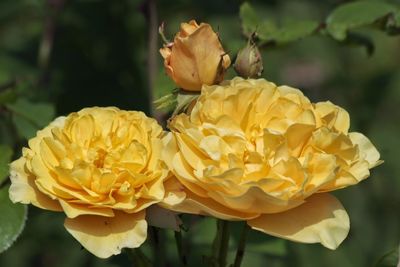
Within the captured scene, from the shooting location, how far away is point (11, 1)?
2.28 meters

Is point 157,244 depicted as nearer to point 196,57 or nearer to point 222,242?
point 222,242

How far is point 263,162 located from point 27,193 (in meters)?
0.30

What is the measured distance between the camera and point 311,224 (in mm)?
1080

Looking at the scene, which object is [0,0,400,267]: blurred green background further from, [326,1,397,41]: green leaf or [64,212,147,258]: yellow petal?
[64,212,147,258]: yellow petal

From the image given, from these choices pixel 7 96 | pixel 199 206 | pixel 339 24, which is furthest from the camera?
pixel 339 24

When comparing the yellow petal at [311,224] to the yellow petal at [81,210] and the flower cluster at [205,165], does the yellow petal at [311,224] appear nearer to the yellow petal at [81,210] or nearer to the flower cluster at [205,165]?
the flower cluster at [205,165]

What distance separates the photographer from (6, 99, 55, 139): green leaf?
1.54m

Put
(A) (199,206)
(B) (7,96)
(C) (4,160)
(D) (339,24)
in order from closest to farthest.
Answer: (A) (199,206) < (C) (4,160) < (B) (7,96) < (D) (339,24)

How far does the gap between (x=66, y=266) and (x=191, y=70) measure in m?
1.21

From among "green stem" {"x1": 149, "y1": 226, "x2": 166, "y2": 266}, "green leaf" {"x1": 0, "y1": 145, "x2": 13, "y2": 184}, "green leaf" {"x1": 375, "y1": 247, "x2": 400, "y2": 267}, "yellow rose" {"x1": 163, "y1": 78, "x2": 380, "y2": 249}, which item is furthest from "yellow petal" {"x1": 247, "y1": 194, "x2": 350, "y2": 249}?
"green leaf" {"x1": 0, "y1": 145, "x2": 13, "y2": 184}

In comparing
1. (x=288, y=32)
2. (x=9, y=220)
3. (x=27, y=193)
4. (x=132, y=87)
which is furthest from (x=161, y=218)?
(x=132, y=87)

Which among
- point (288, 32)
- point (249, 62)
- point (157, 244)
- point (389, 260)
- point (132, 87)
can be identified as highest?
point (249, 62)

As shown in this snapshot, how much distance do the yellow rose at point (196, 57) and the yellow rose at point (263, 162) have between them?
0.10 ft

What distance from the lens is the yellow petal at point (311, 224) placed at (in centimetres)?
106
